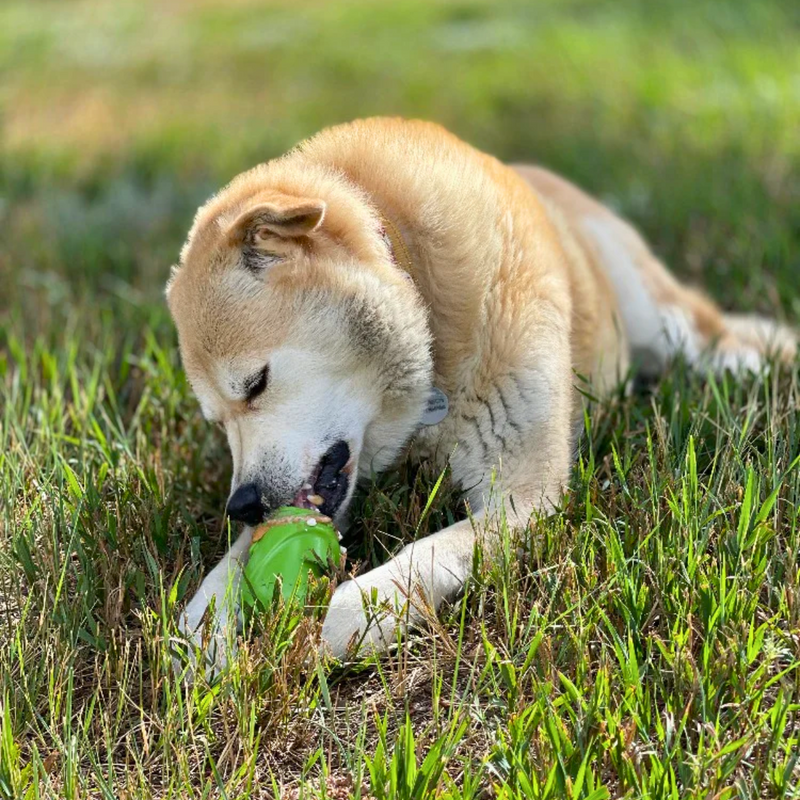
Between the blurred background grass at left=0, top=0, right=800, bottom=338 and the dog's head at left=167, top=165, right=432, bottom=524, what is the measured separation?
154cm

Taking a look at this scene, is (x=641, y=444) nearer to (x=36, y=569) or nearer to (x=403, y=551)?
(x=403, y=551)

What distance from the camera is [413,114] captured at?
331 inches

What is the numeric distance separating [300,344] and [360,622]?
0.77m

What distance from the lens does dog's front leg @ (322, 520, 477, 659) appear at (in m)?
2.55

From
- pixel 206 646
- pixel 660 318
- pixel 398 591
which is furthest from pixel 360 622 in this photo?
pixel 660 318

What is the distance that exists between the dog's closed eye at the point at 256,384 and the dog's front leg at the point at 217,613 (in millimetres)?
376

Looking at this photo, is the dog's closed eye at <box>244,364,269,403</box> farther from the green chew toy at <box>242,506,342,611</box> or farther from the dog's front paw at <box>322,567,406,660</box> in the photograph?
the dog's front paw at <box>322,567,406,660</box>

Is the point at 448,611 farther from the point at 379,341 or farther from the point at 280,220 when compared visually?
the point at 280,220

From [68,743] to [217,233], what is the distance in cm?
146

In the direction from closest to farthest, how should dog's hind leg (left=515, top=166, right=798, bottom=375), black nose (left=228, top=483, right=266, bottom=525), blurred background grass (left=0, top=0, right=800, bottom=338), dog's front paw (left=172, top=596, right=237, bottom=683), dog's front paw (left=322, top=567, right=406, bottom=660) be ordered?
1. dog's front paw (left=172, top=596, right=237, bottom=683)
2. dog's front paw (left=322, top=567, right=406, bottom=660)
3. black nose (left=228, top=483, right=266, bottom=525)
4. dog's hind leg (left=515, top=166, right=798, bottom=375)
5. blurred background grass (left=0, top=0, right=800, bottom=338)

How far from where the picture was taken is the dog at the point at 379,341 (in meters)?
2.81

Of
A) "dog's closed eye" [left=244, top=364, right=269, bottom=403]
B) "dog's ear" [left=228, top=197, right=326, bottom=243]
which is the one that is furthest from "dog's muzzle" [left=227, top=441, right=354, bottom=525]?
"dog's ear" [left=228, top=197, right=326, bottom=243]

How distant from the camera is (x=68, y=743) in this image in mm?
2193

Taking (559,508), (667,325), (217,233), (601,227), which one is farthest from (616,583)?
(601,227)
